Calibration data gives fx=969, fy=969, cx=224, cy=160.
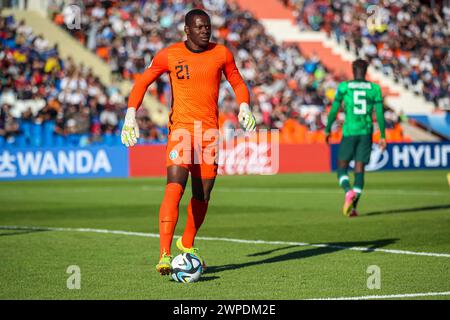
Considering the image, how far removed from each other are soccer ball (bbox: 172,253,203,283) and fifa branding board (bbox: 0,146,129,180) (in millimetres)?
21077

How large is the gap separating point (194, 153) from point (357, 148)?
7.38 m

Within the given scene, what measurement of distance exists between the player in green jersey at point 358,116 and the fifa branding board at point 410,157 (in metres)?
16.2

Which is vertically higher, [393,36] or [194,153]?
[393,36]

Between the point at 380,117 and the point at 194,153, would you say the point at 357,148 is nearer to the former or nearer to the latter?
the point at 380,117

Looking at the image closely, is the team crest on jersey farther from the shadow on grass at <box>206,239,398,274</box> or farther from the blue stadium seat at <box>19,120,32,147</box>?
the blue stadium seat at <box>19,120,32,147</box>

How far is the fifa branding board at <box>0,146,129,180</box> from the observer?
95.9 ft

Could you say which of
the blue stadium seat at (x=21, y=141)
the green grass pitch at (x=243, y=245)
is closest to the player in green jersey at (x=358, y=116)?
the green grass pitch at (x=243, y=245)

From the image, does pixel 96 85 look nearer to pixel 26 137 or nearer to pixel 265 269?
pixel 26 137

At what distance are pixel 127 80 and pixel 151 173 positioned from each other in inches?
198

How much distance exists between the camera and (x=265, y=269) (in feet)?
31.0

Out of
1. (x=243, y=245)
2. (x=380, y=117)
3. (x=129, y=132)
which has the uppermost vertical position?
(x=380, y=117)

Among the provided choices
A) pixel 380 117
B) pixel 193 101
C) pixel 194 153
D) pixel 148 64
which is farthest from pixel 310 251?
pixel 148 64

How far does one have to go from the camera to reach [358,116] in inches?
628
